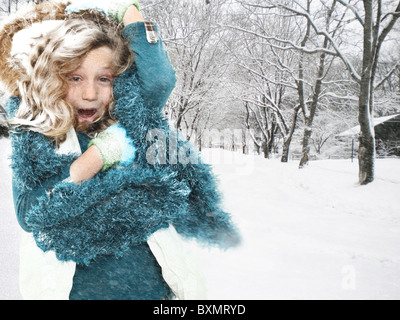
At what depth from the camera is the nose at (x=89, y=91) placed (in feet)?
2.92

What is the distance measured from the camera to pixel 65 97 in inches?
35.7

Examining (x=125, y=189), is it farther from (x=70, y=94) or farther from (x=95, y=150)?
(x=70, y=94)

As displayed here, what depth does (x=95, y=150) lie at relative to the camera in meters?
0.85

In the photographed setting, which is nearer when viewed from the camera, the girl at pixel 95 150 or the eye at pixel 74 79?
the girl at pixel 95 150

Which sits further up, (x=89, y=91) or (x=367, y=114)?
(x=89, y=91)

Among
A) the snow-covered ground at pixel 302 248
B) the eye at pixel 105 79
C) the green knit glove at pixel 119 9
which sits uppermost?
the green knit glove at pixel 119 9

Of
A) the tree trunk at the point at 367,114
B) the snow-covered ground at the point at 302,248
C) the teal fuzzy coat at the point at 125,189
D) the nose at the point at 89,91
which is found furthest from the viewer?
the tree trunk at the point at 367,114

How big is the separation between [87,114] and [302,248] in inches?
121

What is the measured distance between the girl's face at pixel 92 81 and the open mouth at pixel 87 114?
0.04ft

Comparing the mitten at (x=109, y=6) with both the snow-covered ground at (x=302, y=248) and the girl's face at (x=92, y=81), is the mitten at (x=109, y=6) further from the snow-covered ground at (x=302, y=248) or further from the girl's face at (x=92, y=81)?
the snow-covered ground at (x=302, y=248)

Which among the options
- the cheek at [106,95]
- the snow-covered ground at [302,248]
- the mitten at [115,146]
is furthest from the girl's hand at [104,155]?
the snow-covered ground at [302,248]

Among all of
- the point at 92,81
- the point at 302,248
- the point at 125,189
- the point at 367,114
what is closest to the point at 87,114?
the point at 92,81
